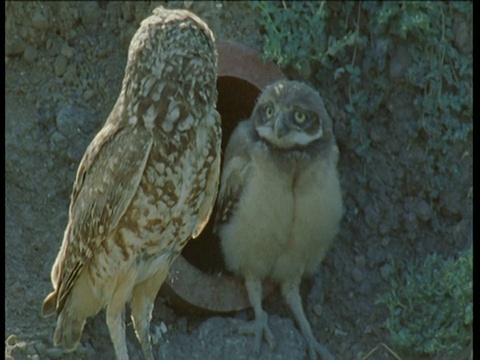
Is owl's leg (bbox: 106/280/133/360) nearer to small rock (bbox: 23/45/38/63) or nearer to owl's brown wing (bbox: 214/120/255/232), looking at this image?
owl's brown wing (bbox: 214/120/255/232)

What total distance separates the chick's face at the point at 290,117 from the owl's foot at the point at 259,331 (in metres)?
0.78

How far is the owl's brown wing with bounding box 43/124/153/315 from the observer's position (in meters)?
4.26

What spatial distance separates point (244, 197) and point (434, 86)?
4.18ft

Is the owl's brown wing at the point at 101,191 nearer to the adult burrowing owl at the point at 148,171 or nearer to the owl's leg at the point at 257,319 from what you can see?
the adult burrowing owl at the point at 148,171

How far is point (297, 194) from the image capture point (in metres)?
5.14

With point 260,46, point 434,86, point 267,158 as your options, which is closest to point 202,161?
point 267,158

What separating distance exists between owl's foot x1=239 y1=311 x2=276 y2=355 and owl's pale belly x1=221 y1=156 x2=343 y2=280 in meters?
0.22

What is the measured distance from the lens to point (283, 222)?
5.16 metres

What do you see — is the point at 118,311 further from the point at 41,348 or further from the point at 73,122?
the point at 73,122

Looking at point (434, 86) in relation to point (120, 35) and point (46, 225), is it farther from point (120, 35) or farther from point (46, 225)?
point (46, 225)

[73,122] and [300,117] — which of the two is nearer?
[300,117]

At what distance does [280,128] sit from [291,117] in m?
0.09

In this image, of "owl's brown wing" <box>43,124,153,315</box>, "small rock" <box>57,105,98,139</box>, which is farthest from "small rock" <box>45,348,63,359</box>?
"small rock" <box>57,105,98,139</box>

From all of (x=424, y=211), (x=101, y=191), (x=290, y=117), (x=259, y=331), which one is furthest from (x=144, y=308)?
(x=424, y=211)
